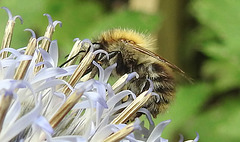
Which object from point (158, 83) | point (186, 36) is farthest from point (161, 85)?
point (186, 36)

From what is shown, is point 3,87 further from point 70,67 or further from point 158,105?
point 158,105

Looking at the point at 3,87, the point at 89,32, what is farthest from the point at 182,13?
the point at 3,87

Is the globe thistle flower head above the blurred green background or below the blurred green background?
above

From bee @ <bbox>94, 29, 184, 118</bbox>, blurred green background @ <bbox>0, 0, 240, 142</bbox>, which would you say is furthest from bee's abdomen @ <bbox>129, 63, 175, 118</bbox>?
blurred green background @ <bbox>0, 0, 240, 142</bbox>

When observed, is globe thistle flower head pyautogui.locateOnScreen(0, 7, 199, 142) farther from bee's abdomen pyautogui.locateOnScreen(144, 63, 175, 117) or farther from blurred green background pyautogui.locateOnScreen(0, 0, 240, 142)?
blurred green background pyautogui.locateOnScreen(0, 0, 240, 142)

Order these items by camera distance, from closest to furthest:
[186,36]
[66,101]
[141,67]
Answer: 1. [66,101]
2. [141,67]
3. [186,36]

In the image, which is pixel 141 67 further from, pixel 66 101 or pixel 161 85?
pixel 66 101
